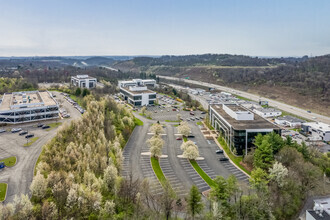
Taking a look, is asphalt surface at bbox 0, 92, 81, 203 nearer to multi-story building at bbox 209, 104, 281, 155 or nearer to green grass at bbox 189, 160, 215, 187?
green grass at bbox 189, 160, 215, 187

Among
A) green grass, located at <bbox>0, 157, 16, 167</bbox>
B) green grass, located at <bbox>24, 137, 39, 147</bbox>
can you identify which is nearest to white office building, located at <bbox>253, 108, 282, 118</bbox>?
green grass, located at <bbox>24, 137, 39, 147</bbox>

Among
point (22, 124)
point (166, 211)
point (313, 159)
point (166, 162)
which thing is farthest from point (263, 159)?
point (22, 124)

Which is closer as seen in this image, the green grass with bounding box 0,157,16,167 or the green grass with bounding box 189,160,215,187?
the green grass with bounding box 189,160,215,187

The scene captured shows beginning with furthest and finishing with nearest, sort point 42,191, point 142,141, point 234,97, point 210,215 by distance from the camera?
point 234,97, point 142,141, point 42,191, point 210,215

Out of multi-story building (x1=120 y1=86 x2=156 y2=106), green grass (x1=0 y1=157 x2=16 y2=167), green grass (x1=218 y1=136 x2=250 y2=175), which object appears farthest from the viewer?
multi-story building (x1=120 y1=86 x2=156 y2=106)

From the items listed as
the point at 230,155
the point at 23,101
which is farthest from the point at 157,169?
the point at 23,101

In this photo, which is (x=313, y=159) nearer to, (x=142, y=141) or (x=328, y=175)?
(x=328, y=175)
